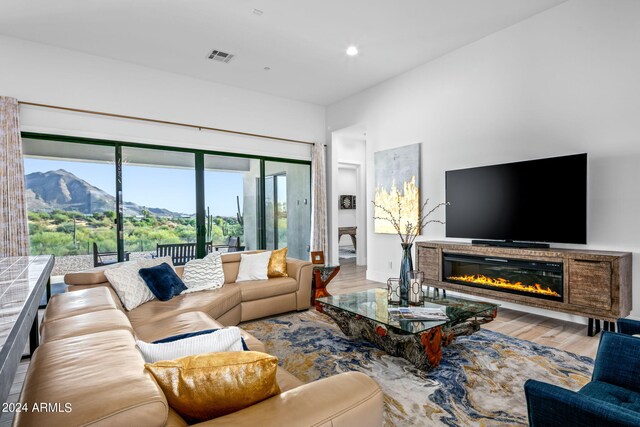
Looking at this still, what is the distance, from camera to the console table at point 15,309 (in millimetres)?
801

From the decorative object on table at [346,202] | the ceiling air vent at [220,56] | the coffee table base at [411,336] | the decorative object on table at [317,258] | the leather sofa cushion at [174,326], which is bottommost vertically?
the coffee table base at [411,336]

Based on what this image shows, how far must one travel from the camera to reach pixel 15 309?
1181 millimetres

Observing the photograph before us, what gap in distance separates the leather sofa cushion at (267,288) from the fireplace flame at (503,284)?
2010mm

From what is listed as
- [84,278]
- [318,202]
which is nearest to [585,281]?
[318,202]

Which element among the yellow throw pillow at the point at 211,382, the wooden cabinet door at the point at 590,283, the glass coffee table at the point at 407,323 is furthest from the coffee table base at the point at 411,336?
the yellow throw pillow at the point at 211,382

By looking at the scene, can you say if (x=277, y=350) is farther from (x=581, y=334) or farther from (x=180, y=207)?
(x=180, y=207)

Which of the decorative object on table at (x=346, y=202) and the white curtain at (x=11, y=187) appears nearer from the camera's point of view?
the white curtain at (x=11, y=187)

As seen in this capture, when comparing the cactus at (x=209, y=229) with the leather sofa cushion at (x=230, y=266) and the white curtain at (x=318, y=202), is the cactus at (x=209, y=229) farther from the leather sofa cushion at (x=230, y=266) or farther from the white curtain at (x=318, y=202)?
the white curtain at (x=318, y=202)

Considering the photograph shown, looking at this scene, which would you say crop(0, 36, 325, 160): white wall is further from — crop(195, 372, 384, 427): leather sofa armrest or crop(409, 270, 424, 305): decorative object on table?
crop(195, 372, 384, 427): leather sofa armrest

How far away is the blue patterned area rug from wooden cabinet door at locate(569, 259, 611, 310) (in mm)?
600

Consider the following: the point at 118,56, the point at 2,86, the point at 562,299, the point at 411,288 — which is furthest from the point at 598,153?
the point at 2,86

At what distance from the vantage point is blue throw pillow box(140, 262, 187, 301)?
3027mm

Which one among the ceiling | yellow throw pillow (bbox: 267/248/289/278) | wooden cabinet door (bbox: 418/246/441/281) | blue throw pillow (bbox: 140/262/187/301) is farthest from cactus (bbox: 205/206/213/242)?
wooden cabinet door (bbox: 418/246/441/281)

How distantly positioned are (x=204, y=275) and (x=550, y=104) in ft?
13.6
